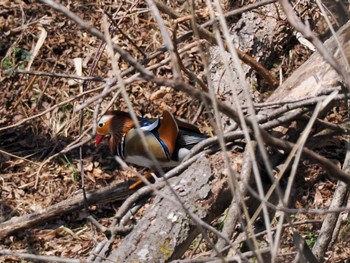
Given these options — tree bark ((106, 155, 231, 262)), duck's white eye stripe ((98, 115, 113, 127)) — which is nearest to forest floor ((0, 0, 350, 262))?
duck's white eye stripe ((98, 115, 113, 127))

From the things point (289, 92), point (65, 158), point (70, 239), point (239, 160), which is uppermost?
point (289, 92)

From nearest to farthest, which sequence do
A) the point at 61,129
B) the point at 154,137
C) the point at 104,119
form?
1. the point at 154,137
2. the point at 104,119
3. the point at 61,129

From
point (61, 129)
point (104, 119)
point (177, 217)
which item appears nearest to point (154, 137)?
point (104, 119)

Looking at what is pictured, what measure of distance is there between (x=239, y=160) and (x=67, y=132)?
1.65 metres

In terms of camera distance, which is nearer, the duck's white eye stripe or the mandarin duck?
the mandarin duck

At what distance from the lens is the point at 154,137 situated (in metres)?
3.46

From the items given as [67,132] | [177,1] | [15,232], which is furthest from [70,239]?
[177,1]

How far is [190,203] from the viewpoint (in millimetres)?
2521

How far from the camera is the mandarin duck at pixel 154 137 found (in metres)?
3.44

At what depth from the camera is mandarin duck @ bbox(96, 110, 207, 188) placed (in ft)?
11.3

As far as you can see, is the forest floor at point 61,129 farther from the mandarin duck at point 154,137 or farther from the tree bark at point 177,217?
the tree bark at point 177,217

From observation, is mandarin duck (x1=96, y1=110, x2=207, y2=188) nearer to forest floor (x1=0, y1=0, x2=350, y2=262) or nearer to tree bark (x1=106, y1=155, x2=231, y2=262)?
forest floor (x1=0, y1=0, x2=350, y2=262)

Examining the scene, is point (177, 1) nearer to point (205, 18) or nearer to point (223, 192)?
point (205, 18)

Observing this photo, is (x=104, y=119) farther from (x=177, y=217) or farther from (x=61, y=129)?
(x=177, y=217)
